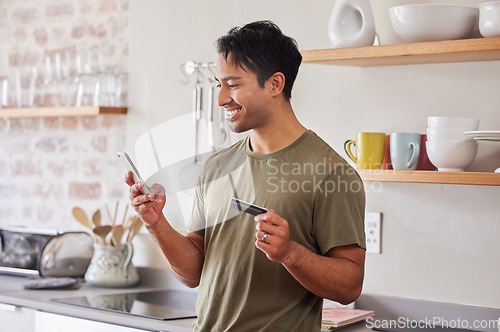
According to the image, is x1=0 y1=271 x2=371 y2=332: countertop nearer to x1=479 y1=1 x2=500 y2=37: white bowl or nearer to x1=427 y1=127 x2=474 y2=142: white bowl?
x1=427 y1=127 x2=474 y2=142: white bowl

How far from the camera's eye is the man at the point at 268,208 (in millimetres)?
1410

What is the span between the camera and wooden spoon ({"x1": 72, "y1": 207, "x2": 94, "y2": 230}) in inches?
112

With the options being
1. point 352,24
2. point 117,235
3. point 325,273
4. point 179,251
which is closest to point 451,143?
point 352,24

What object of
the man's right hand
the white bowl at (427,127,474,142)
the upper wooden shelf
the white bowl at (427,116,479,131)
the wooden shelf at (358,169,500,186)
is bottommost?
the man's right hand

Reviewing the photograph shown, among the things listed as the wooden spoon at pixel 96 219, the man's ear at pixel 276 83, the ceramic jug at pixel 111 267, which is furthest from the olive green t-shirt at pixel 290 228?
the wooden spoon at pixel 96 219

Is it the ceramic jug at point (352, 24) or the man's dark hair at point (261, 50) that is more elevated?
the ceramic jug at point (352, 24)

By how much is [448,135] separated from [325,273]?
765mm

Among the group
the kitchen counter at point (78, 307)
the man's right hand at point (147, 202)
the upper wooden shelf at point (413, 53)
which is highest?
the upper wooden shelf at point (413, 53)

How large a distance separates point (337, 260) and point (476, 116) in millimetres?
913

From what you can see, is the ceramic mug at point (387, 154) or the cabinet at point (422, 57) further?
the ceramic mug at point (387, 154)

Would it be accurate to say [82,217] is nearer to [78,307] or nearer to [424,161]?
[78,307]

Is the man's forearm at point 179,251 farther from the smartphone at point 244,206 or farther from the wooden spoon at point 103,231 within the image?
the wooden spoon at point 103,231

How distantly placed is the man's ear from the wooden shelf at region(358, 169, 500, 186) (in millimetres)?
619

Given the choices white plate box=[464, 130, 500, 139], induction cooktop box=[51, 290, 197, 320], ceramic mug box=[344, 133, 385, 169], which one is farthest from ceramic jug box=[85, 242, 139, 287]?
white plate box=[464, 130, 500, 139]
